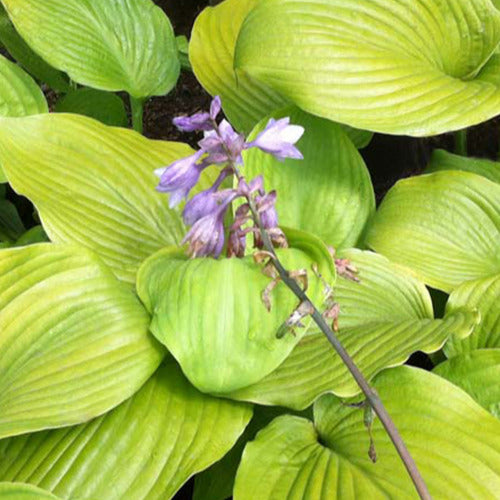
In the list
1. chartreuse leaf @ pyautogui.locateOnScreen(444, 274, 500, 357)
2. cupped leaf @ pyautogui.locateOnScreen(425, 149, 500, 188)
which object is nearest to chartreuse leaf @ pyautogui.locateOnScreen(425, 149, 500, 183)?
cupped leaf @ pyautogui.locateOnScreen(425, 149, 500, 188)

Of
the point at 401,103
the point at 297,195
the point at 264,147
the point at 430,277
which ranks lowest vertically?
the point at 430,277

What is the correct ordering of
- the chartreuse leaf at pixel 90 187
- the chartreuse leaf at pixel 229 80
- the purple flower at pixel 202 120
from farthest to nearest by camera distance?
1. the chartreuse leaf at pixel 229 80
2. the chartreuse leaf at pixel 90 187
3. the purple flower at pixel 202 120

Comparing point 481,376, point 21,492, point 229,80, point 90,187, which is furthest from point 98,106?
point 21,492

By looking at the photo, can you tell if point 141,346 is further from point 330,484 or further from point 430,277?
point 430,277

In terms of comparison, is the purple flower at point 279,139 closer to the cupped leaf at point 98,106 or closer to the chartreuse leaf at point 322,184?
the chartreuse leaf at point 322,184

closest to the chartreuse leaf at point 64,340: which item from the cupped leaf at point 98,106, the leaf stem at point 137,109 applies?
the leaf stem at point 137,109

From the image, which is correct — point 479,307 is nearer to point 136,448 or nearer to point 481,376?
point 481,376

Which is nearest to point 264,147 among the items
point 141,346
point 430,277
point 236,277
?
point 236,277
